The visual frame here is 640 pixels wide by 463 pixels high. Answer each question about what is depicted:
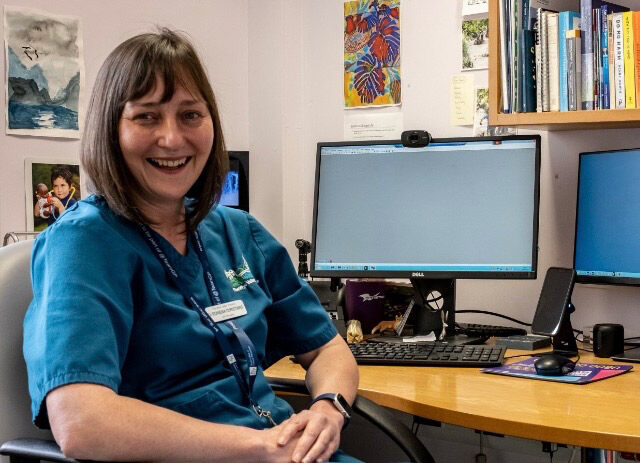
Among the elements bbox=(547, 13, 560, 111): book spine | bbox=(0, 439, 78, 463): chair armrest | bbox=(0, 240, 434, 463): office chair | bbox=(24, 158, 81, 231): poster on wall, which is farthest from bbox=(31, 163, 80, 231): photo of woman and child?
bbox=(547, 13, 560, 111): book spine

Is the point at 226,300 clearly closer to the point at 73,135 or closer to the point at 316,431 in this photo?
the point at 316,431

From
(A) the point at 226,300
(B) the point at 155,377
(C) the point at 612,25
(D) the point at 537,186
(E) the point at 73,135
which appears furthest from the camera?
(E) the point at 73,135

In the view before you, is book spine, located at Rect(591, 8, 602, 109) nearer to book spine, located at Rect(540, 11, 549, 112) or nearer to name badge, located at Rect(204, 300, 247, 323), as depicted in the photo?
book spine, located at Rect(540, 11, 549, 112)

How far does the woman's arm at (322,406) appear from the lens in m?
1.39

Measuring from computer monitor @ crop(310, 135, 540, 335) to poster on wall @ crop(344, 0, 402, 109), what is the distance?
0.42 meters

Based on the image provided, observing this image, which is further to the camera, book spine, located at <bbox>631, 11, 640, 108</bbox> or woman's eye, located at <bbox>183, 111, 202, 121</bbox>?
book spine, located at <bbox>631, 11, 640, 108</bbox>

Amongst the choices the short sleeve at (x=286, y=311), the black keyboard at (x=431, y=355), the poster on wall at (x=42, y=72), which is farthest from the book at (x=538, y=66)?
the poster on wall at (x=42, y=72)

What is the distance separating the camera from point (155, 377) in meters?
1.41

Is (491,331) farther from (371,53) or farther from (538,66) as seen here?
(371,53)

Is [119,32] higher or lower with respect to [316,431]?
higher

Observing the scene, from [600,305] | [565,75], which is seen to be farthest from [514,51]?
[600,305]

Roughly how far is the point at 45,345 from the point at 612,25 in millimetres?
1379

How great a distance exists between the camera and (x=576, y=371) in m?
1.77

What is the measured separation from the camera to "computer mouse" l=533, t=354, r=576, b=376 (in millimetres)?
1720
